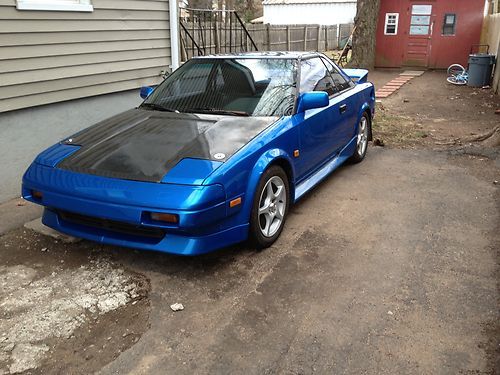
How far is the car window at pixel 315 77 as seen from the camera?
4.50 m

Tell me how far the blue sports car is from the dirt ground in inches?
12.5

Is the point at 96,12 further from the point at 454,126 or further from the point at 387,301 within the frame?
the point at 454,126

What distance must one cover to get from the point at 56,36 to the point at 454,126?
6963mm

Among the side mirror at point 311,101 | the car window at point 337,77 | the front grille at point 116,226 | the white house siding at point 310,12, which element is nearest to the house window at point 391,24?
the car window at point 337,77

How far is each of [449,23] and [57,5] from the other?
14.3 m

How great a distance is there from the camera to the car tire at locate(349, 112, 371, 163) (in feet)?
19.7

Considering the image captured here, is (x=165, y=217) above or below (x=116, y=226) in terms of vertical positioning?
above

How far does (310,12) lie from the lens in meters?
36.2

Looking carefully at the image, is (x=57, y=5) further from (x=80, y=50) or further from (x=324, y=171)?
(x=324, y=171)

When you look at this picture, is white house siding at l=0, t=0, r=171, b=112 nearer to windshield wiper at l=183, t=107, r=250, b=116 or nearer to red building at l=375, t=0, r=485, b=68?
windshield wiper at l=183, t=107, r=250, b=116

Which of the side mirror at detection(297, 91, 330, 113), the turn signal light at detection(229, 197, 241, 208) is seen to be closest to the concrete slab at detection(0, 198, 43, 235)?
the turn signal light at detection(229, 197, 241, 208)

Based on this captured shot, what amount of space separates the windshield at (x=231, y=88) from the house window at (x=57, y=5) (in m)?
1.58

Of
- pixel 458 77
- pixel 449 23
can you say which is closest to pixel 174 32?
pixel 458 77

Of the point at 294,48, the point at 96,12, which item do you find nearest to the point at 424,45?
the point at 294,48
